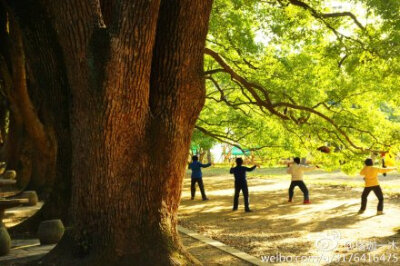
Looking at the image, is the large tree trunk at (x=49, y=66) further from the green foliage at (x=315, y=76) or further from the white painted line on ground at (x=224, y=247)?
the green foliage at (x=315, y=76)

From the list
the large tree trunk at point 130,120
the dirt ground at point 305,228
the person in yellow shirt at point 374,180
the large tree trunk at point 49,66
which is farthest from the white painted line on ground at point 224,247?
the person in yellow shirt at point 374,180

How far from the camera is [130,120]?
480cm

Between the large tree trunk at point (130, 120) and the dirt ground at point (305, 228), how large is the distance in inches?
96.0

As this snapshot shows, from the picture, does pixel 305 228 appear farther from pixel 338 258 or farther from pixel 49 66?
pixel 49 66

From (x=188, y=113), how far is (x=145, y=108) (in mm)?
640

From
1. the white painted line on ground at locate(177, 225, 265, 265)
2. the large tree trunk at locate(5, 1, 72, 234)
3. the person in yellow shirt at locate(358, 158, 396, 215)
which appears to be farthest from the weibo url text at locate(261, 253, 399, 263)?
the person in yellow shirt at locate(358, 158, 396, 215)

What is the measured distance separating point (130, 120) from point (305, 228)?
235 inches

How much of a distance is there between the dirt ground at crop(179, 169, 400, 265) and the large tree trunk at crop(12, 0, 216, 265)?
2439mm

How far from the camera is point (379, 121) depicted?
42.2 ft

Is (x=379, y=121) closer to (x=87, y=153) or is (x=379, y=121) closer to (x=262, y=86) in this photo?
(x=262, y=86)

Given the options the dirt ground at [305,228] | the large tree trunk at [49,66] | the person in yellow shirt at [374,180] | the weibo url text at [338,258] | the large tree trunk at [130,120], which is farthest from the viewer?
the person in yellow shirt at [374,180]

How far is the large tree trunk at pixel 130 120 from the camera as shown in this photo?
4.66 meters

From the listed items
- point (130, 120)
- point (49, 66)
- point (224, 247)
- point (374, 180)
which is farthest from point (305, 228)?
point (49, 66)

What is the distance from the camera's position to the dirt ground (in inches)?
269
